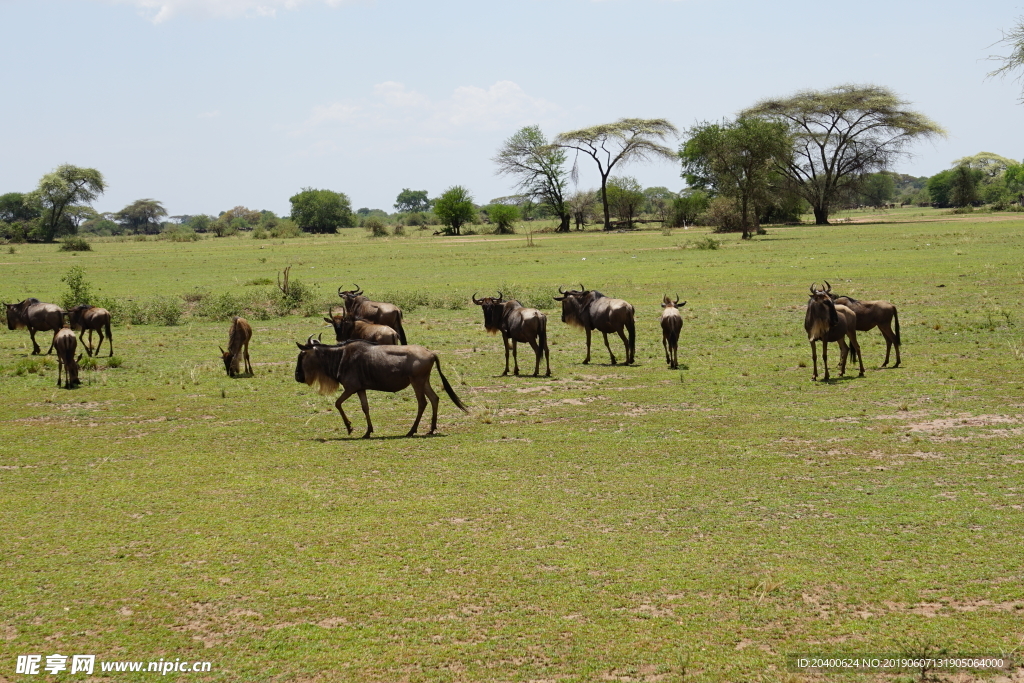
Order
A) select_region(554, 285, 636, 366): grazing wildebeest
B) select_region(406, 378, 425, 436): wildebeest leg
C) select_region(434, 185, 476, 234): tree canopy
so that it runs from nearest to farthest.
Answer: select_region(406, 378, 425, 436): wildebeest leg
select_region(554, 285, 636, 366): grazing wildebeest
select_region(434, 185, 476, 234): tree canopy

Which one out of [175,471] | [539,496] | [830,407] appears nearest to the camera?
[539,496]

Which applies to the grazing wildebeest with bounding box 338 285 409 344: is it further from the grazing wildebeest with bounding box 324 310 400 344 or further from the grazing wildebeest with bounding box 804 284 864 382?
the grazing wildebeest with bounding box 804 284 864 382

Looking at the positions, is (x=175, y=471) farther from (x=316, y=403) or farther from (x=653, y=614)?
(x=653, y=614)

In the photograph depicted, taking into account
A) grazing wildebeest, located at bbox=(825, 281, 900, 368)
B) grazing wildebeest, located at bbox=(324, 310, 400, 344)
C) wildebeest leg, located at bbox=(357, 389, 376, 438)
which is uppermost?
grazing wildebeest, located at bbox=(324, 310, 400, 344)

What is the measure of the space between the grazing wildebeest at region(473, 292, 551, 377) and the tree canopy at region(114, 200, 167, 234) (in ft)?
471

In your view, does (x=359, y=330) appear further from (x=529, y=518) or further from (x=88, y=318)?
(x=88, y=318)

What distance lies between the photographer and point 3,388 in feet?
56.3

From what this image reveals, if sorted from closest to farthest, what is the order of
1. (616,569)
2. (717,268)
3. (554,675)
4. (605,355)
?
(554,675), (616,569), (605,355), (717,268)

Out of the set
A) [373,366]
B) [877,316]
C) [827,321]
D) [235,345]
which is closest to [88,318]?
[235,345]

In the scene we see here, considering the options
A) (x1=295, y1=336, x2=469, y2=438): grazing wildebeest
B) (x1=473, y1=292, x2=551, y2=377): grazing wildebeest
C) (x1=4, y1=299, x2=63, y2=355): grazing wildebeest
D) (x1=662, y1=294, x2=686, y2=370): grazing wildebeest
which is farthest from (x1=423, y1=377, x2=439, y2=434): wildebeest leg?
(x1=4, y1=299, x2=63, y2=355): grazing wildebeest

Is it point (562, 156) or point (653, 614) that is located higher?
point (562, 156)

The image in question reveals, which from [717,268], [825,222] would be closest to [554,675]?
[717,268]

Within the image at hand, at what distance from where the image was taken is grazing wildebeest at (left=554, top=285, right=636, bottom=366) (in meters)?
18.4

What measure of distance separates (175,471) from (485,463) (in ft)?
12.7
